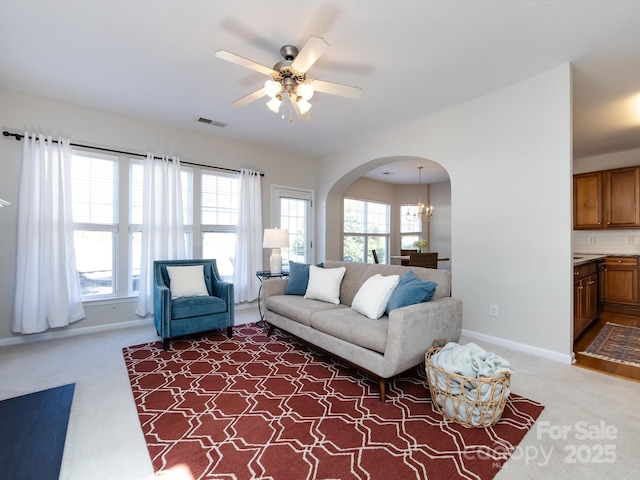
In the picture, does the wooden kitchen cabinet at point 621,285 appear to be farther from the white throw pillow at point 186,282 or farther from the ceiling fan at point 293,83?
the white throw pillow at point 186,282

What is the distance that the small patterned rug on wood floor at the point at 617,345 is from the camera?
2869 mm

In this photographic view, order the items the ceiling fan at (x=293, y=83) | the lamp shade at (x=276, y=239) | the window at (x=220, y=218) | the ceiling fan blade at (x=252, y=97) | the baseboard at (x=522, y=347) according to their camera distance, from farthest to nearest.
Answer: the window at (x=220, y=218) → the lamp shade at (x=276, y=239) → the baseboard at (x=522, y=347) → the ceiling fan blade at (x=252, y=97) → the ceiling fan at (x=293, y=83)

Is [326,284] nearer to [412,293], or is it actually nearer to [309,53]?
[412,293]

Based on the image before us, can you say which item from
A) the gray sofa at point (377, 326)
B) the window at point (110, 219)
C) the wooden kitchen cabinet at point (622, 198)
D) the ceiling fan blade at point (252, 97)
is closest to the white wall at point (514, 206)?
the gray sofa at point (377, 326)

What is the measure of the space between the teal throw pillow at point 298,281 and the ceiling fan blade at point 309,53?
2085 millimetres

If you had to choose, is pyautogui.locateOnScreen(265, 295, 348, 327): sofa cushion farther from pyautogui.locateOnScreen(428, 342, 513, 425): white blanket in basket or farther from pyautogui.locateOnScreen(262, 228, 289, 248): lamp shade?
pyautogui.locateOnScreen(428, 342, 513, 425): white blanket in basket

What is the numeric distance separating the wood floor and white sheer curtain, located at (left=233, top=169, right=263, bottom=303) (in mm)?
4096

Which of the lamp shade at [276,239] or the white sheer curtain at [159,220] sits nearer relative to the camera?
the white sheer curtain at [159,220]

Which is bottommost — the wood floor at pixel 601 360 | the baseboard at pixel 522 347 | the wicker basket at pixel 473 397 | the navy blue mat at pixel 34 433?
the navy blue mat at pixel 34 433

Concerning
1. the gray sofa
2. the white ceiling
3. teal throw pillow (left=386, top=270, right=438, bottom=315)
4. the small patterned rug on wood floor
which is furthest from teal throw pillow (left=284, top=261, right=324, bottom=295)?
the small patterned rug on wood floor

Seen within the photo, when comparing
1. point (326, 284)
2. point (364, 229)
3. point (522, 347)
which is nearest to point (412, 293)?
point (326, 284)

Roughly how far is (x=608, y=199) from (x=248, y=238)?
599cm

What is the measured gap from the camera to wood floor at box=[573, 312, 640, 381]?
8.43 ft

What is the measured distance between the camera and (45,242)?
11.1ft
